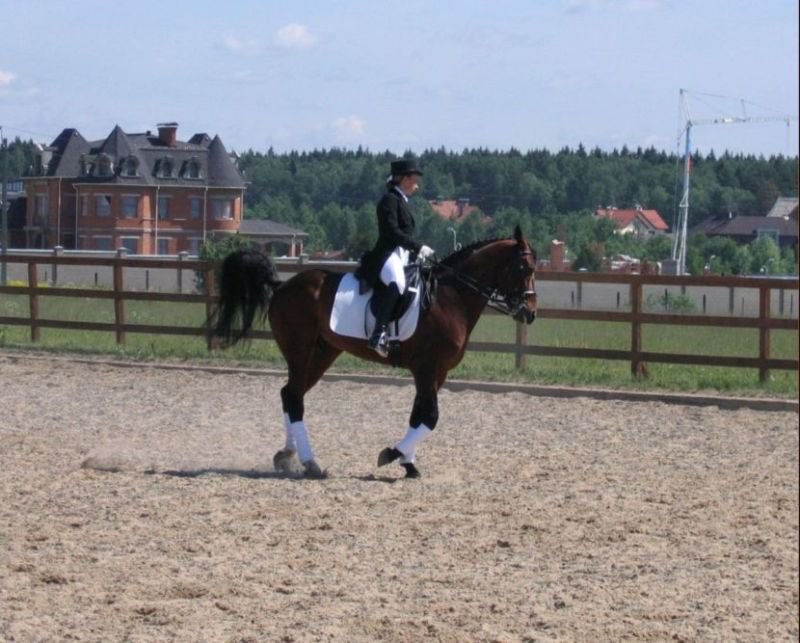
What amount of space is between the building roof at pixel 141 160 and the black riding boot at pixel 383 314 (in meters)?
19.2

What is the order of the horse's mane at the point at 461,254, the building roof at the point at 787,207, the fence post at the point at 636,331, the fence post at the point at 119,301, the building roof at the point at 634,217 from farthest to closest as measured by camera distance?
the building roof at the point at 634,217
the fence post at the point at 119,301
the fence post at the point at 636,331
the horse's mane at the point at 461,254
the building roof at the point at 787,207

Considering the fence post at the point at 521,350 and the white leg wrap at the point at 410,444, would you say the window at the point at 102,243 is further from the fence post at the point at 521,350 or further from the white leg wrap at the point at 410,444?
the white leg wrap at the point at 410,444

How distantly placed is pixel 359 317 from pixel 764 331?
5919mm

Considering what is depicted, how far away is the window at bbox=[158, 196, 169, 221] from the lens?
29.2m

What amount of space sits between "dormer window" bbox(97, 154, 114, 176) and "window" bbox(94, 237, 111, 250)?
135 centimetres

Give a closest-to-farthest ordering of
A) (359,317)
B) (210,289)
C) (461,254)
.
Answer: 1. (359,317)
2. (461,254)
3. (210,289)

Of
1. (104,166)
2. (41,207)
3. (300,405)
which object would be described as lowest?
(300,405)

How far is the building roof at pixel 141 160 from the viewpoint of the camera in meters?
28.3

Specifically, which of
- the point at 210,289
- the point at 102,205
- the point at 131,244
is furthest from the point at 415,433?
the point at 131,244

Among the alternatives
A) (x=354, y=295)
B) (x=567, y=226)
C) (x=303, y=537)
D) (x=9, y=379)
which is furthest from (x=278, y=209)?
(x=303, y=537)

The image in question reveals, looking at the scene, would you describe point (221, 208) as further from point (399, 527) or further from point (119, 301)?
point (399, 527)

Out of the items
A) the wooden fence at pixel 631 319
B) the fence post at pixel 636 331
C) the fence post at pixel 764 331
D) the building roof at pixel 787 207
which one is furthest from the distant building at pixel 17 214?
the building roof at pixel 787 207

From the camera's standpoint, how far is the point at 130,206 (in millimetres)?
28750

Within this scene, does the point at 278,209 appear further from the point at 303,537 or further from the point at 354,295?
the point at 303,537
